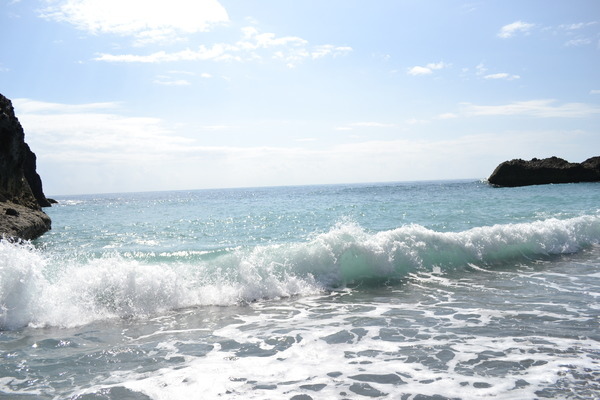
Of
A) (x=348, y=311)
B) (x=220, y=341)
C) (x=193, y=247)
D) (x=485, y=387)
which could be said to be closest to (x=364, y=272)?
(x=348, y=311)

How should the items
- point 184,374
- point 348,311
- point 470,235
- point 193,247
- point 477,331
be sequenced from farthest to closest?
point 193,247
point 470,235
point 348,311
point 477,331
point 184,374

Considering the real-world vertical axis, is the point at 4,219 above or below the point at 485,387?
above

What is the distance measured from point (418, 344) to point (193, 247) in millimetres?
10622

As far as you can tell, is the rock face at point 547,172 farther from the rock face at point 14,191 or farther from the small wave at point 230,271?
the rock face at point 14,191

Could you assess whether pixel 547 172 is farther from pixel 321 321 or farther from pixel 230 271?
pixel 321 321

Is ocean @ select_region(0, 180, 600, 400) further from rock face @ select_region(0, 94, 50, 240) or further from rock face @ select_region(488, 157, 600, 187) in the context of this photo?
rock face @ select_region(488, 157, 600, 187)

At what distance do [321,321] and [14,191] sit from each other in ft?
67.2

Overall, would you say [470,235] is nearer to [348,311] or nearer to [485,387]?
[348,311]

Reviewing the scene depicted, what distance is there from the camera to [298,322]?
698 cm

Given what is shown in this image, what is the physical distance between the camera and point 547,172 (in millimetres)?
54781

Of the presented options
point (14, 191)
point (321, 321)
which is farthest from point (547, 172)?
point (321, 321)

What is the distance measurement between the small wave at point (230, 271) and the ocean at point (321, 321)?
0.10ft

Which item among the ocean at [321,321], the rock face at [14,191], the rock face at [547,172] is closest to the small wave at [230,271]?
the ocean at [321,321]

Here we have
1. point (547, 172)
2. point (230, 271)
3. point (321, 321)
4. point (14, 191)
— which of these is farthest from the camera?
point (547, 172)
